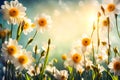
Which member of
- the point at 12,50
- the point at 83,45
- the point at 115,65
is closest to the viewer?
the point at 12,50

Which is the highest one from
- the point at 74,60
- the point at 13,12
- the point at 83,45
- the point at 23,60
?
the point at 13,12

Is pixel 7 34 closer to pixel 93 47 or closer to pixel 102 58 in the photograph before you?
pixel 93 47

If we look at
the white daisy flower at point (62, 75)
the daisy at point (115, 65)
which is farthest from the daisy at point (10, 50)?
the daisy at point (115, 65)

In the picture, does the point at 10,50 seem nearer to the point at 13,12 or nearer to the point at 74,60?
the point at 13,12

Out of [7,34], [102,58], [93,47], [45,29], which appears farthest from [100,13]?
[102,58]

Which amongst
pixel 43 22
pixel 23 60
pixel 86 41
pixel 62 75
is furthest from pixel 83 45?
pixel 23 60

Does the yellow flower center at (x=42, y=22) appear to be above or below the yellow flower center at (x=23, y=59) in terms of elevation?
above

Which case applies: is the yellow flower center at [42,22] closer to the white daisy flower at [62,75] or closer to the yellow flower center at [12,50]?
the white daisy flower at [62,75]
